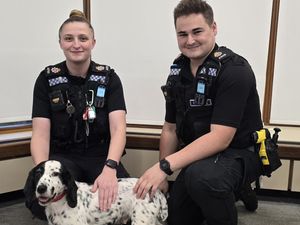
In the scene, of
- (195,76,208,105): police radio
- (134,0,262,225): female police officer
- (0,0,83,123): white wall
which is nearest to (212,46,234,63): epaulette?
(134,0,262,225): female police officer

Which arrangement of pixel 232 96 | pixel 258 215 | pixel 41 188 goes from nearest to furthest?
1. pixel 41 188
2. pixel 232 96
3. pixel 258 215

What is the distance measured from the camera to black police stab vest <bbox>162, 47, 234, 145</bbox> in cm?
171

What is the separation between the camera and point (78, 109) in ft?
6.32

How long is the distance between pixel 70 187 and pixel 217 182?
2.25ft

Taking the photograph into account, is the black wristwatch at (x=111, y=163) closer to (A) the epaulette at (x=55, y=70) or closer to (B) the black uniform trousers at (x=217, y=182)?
(B) the black uniform trousers at (x=217, y=182)

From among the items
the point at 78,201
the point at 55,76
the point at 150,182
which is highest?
the point at 55,76

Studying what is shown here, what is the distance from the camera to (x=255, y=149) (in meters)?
1.79

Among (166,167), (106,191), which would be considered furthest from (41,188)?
(166,167)

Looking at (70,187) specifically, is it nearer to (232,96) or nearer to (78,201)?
(78,201)

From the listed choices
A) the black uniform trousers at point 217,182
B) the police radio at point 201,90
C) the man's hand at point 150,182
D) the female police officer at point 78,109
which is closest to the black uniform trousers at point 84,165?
the female police officer at point 78,109

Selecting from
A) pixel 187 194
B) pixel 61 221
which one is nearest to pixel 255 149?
pixel 187 194

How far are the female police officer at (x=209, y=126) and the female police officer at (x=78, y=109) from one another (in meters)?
0.36

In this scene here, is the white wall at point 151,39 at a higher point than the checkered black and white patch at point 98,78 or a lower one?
higher

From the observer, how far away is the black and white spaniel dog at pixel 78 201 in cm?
157
